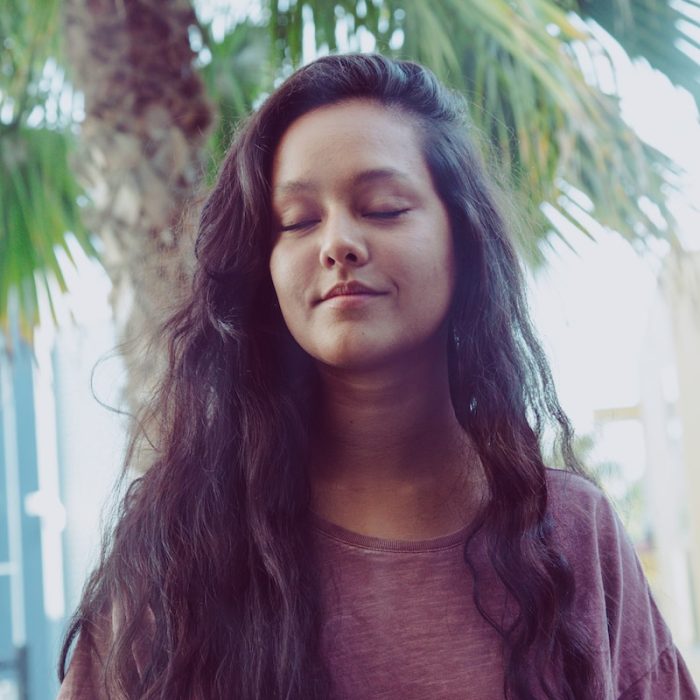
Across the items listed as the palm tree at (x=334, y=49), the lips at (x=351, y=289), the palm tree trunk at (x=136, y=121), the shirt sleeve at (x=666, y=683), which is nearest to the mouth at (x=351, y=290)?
the lips at (x=351, y=289)

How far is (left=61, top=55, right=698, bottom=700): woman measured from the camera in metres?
1.11

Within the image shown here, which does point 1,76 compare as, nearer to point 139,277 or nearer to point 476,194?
point 139,277

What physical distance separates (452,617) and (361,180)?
46 cm

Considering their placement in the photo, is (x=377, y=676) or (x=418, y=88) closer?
(x=377, y=676)

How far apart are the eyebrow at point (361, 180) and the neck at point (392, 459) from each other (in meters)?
0.20

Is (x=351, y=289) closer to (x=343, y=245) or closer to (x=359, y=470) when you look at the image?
(x=343, y=245)

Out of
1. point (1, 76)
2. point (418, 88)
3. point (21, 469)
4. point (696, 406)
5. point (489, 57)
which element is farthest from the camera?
point (696, 406)

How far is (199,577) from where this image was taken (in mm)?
1147

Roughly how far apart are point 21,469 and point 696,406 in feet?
16.3

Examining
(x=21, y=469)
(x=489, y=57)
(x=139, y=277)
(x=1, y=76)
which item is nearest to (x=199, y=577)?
(x=139, y=277)

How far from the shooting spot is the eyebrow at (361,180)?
44.1 inches

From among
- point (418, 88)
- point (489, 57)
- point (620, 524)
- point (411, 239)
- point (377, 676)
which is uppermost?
point (489, 57)

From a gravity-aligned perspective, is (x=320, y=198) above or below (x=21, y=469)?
above

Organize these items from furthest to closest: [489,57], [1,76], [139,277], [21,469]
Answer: [21,469], [1,76], [489,57], [139,277]
